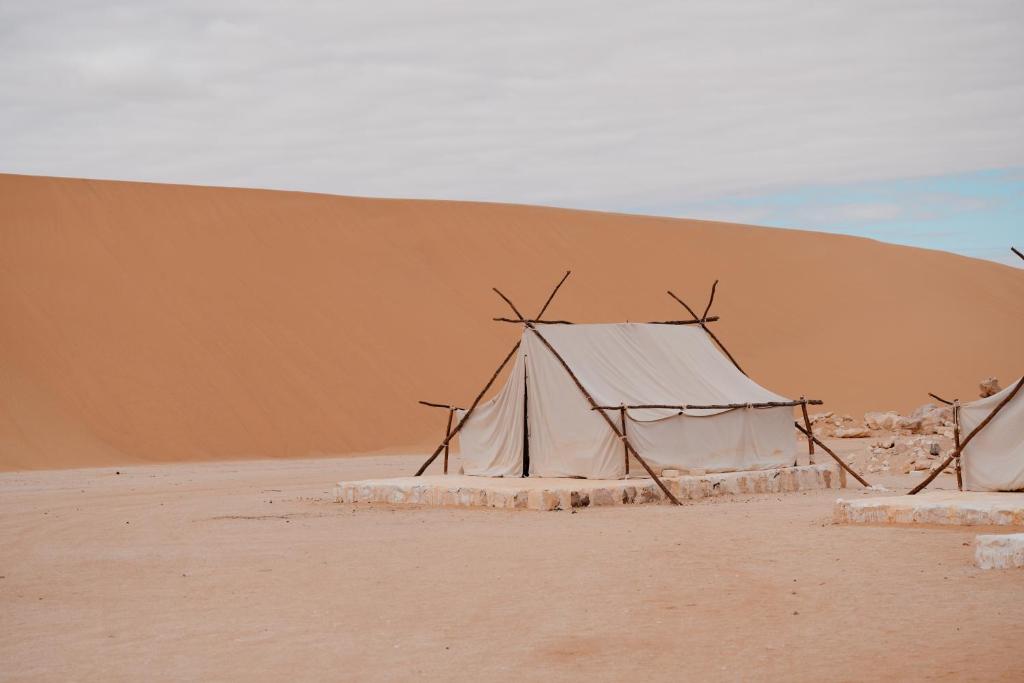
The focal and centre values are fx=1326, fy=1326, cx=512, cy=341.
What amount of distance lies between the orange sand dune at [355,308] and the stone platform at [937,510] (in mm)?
18680

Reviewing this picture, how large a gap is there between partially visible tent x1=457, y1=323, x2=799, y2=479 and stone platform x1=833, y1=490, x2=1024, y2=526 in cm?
470

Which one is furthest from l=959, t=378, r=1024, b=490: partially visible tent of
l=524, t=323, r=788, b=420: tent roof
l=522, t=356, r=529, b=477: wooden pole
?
l=522, t=356, r=529, b=477: wooden pole

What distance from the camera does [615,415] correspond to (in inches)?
685

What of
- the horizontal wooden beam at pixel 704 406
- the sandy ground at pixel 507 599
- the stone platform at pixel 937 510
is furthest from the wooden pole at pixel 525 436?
the stone platform at pixel 937 510

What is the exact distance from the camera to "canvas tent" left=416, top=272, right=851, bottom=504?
1733 cm

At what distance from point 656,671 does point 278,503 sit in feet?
35.1

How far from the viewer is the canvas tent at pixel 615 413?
17.3 meters

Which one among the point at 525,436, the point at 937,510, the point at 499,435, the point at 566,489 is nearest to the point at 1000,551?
the point at 937,510

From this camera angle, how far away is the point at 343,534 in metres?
13.1

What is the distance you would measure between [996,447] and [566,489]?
477 centimetres

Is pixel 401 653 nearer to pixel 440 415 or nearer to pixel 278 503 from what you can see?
pixel 278 503

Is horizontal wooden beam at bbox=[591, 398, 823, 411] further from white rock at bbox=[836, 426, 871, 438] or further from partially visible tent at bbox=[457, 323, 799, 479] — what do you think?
white rock at bbox=[836, 426, 871, 438]

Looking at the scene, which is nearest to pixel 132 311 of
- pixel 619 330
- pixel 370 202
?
pixel 370 202

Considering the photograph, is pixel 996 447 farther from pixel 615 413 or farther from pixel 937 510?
pixel 615 413
